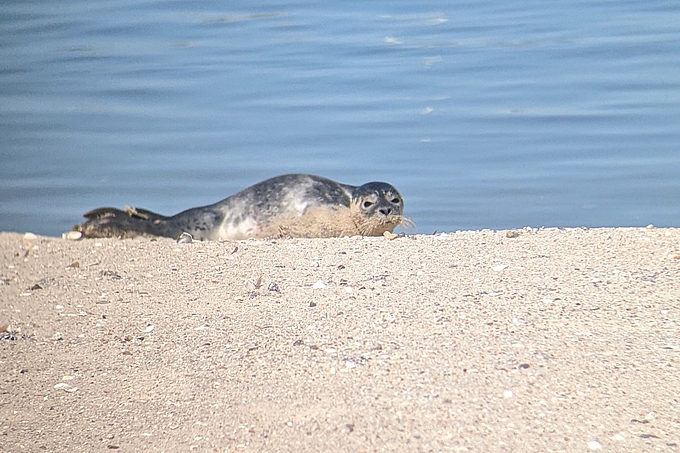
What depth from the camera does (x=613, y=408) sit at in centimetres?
307

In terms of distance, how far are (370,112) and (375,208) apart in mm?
3435

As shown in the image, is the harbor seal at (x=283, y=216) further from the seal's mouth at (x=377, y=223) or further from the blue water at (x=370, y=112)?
the blue water at (x=370, y=112)

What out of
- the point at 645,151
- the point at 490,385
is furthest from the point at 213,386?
the point at 645,151

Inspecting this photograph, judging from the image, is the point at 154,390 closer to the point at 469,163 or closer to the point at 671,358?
the point at 671,358

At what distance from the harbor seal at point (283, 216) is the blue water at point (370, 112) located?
0.71 meters

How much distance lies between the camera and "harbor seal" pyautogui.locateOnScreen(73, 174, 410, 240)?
19.9ft

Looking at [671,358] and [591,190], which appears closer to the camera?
[671,358]

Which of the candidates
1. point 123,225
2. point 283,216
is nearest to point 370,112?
point 283,216

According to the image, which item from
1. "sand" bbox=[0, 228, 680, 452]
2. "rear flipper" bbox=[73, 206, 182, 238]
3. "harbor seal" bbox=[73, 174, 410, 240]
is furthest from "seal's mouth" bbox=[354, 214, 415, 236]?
"rear flipper" bbox=[73, 206, 182, 238]

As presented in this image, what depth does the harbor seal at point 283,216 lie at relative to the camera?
19.9 feet

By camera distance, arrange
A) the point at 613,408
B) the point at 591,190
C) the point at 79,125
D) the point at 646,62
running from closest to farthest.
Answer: the point at 613,408 < the point at 591,190 < the point at 79,125 < the point at 646,62

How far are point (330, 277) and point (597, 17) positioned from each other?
9847 mm

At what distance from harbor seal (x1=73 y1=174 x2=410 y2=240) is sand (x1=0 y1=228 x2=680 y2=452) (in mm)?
965

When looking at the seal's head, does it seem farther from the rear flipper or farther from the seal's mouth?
the rear flipper
